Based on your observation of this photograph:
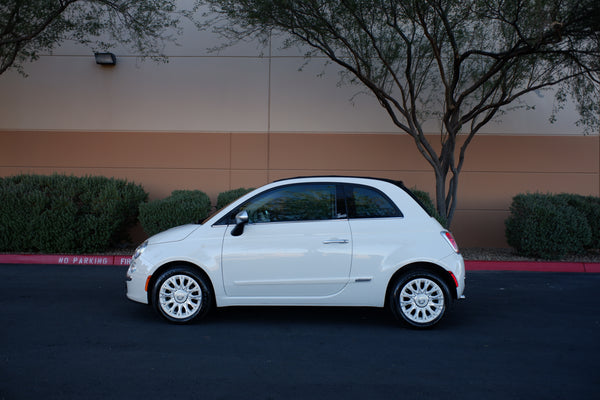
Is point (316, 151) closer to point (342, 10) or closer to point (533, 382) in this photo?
point (342, 10)

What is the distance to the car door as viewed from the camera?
18.7 ft

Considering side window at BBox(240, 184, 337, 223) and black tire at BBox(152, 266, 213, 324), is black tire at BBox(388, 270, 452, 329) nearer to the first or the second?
side window at BBox(240, 184, 337, 223)

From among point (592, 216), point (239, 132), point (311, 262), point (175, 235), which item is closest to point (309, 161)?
point (239, 132)

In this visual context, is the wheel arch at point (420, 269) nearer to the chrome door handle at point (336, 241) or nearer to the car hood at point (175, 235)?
the chrome door handle at point (336, 241)

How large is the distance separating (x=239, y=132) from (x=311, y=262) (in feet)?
25.8

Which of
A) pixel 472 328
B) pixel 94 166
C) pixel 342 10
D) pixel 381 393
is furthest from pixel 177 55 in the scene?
pixel 381 393

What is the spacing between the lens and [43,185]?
36.0 feet

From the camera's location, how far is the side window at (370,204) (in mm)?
5902

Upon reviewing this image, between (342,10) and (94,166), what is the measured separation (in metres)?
7.19

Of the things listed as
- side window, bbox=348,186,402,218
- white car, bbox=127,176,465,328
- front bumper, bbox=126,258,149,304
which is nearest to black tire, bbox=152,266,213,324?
white car, bbox=127,176,465,328

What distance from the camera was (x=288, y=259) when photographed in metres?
5.73

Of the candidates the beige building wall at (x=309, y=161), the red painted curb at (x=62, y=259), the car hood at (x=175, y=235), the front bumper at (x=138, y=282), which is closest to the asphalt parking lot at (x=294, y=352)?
the front bumper at (x=138, y=282)

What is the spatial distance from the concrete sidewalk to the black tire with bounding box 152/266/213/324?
4.78m

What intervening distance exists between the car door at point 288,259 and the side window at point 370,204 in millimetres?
201
